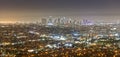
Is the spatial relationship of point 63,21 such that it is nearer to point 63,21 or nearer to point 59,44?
point 63,21

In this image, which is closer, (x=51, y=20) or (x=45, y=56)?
(x=45, y=56)

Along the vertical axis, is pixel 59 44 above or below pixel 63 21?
above

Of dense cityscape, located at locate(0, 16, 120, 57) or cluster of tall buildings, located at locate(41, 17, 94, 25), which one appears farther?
cluster of tall buildings, located at locate(41, 17, 94, 25)

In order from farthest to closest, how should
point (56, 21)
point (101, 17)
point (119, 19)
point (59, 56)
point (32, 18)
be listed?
1. point (32, 18)
2. point (101, 17)
3. point (56, 21)
4. point (119, 19)
5. point (59, 56)

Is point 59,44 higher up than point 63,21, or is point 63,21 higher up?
point 59,44

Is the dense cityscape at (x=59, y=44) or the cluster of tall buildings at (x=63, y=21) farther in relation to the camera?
the cluster of tall buildings at (x=63, y=21)

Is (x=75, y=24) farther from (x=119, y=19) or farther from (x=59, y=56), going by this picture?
(x=59, y=56)

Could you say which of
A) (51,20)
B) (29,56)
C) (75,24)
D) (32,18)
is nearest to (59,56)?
(29,56)

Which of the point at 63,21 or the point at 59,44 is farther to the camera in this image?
the point at 63,21

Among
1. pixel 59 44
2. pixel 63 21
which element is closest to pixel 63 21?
pixel 63 21

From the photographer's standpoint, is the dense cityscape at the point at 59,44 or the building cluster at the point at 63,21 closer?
the dense cityscape at the point at 59,44

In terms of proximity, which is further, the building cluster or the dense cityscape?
the building cluster
